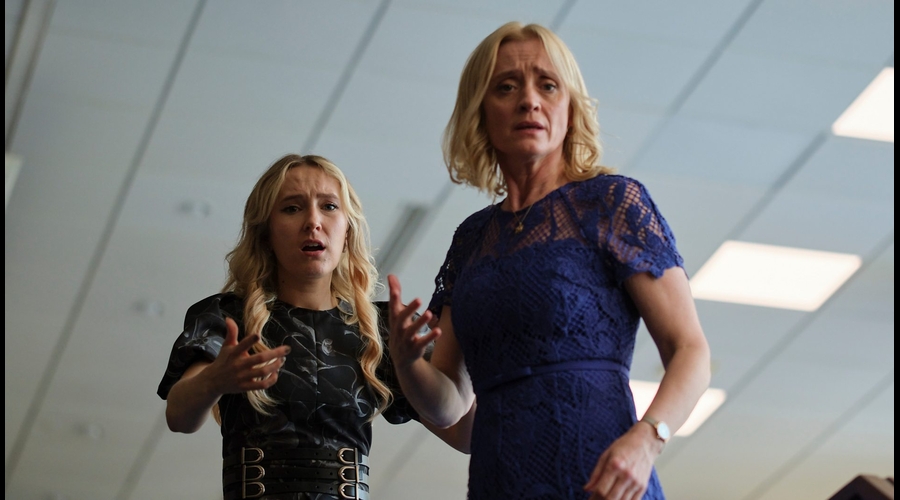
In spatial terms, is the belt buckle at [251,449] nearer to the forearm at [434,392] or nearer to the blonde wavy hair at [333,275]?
the blonde wavy hair at [333,275]

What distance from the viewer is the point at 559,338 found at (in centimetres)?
197

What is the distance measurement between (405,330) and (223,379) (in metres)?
0.38

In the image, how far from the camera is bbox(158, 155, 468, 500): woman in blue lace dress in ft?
7.85

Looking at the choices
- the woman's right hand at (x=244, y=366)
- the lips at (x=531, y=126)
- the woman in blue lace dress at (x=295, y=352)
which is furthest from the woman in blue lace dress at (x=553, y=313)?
the woman in blue lace dress at (x=295, y=352)

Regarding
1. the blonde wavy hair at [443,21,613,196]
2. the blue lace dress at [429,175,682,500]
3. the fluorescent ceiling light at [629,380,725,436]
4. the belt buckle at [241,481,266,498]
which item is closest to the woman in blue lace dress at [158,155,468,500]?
the belt buckle at [241,481,266,498]

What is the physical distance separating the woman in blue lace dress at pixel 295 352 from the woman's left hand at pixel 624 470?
63 centimetres

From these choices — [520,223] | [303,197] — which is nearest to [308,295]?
[303,197]

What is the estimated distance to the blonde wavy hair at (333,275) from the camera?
2605 mm

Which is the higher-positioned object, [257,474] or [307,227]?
[307,227]

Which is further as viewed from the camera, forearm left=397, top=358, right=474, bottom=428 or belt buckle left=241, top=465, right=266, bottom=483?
belt buckle left=241, top=465, right=266, bottom=483

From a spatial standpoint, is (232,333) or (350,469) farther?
(350,469)

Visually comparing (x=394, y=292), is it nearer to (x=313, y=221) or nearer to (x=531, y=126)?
(x=531, y=126)

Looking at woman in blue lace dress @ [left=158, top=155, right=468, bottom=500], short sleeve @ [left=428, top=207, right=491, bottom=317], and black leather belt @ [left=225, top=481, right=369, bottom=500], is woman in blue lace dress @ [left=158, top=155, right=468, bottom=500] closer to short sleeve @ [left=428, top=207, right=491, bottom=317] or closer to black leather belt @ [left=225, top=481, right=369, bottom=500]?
black leather belt @ [left=225, top=481, right=369, bottom=500]

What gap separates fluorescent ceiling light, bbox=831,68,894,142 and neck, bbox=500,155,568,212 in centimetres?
366
